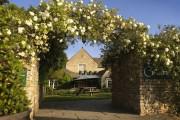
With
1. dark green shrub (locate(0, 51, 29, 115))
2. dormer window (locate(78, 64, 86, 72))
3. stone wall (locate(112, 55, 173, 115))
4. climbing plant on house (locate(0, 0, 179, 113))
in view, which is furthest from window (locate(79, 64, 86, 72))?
dark green shrub (locate(0, 51, 29, 115))

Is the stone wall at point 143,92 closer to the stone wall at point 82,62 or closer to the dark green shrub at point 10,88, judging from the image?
the dark green shrub at point 10,88

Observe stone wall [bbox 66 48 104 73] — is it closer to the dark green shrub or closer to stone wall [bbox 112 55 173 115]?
stone wall [bbox 112 55 173 115]

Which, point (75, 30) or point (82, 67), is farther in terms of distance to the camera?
point (82, 67)

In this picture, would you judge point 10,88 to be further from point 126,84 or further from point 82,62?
point 82,62

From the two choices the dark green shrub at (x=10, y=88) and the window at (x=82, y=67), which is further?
the window at (x=82, y=67)

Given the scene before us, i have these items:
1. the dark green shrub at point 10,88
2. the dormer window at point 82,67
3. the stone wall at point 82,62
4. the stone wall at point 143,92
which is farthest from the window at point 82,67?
the dark green shrub at point 10,88

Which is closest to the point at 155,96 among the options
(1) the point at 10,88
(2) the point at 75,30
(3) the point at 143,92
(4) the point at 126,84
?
(3) the point at 143,92

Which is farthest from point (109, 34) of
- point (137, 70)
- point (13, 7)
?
point (13, 7)

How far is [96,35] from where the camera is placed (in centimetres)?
1506

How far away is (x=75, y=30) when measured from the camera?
1438 centimetres

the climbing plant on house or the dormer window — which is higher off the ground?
the dormer window

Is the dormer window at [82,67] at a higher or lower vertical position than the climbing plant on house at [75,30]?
higher

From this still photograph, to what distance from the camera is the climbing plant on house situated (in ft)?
38.5

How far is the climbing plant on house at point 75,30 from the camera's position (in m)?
11.7
